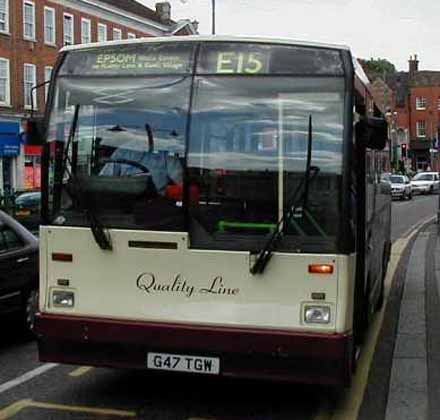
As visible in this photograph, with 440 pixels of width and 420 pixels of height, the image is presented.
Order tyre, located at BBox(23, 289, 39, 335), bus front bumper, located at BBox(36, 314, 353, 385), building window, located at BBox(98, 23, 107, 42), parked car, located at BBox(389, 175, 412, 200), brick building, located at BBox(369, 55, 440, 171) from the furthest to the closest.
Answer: brick building, located at BBox(369, 55, 440, 171) → parked car, located at BBox(389, 175, 412, 200) → building window, located at BBox(98, 23, 107, 42) → tyre, located at BBox(23, 289, 39, 335) → bus front bumper, located at BBox(36, 314, 353, 385)

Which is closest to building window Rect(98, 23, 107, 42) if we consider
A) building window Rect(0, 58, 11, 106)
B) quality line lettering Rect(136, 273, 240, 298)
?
building window Rect(0, 58, 11, 106)

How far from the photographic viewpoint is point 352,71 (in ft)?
19.5

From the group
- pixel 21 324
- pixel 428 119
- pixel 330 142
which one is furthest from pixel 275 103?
pixel 428 119

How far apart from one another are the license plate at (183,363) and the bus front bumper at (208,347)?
33mm

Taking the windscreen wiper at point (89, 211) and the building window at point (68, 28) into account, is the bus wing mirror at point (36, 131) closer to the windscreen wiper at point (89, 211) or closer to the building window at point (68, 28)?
the windscreen wiper at point (89, 211)

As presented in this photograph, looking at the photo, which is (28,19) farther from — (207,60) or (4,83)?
(207,60)

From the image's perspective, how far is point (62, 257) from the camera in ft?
20.6

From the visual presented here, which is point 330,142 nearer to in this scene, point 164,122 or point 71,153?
point 164,122

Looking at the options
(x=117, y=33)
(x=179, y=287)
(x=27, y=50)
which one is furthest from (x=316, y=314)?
(x=117, y=33)

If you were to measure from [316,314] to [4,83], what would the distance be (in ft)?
121

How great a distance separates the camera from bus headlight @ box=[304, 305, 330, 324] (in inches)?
227

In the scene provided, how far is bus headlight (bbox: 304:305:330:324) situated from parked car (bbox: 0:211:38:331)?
3.67m

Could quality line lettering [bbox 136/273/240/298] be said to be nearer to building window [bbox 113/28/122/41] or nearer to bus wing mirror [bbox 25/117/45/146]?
bus wing mirror [bbox 25/117/45/146]

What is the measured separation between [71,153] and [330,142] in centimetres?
193
